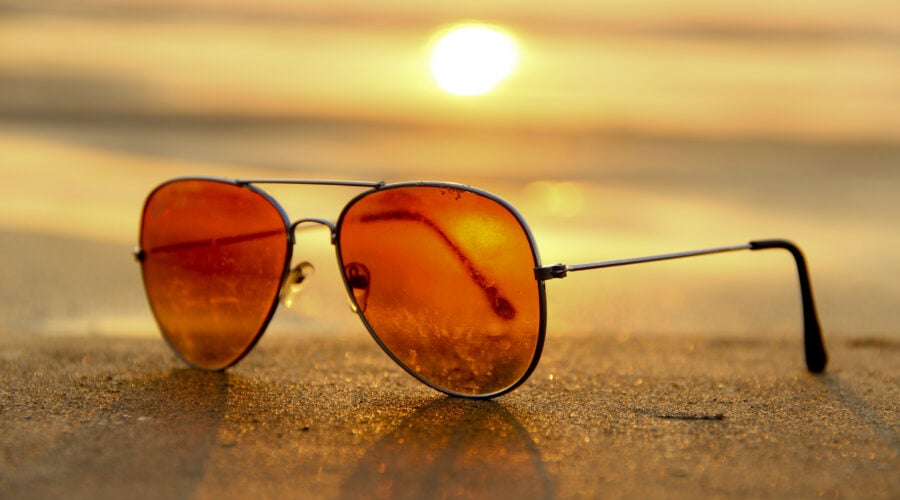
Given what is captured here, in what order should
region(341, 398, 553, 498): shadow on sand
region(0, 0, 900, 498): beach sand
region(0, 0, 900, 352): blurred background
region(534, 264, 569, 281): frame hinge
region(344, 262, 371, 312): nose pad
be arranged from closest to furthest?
region(341, 398, 553, 498): shadow on sand
region(0, 0, 900, 498): beach sand
region(534, 264, 569, 281): frame hinge
region(344, 262, 371, 312): nose pad
region(0, 0, 900, 352): blurred background

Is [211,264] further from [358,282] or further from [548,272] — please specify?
[548,272]

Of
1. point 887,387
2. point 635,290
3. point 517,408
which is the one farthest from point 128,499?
point 635,290

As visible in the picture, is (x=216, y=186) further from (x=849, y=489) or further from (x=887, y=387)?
(x=887, y=387)

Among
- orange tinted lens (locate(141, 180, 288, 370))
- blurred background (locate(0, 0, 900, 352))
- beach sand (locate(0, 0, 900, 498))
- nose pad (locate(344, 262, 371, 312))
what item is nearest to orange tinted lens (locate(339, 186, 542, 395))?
nose pad (locate(344, 262, 371, 312))

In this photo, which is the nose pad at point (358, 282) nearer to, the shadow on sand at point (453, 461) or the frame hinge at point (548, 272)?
the shadow on sand at point (453, 461)

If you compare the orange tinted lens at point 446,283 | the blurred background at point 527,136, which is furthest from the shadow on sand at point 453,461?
the blurred background at point 527,136

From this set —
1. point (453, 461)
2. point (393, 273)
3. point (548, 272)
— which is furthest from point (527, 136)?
point (453, 461)

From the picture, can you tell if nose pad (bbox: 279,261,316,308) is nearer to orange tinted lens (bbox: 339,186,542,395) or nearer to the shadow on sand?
orange tinted lens (bbox: 339,186,542,395)
